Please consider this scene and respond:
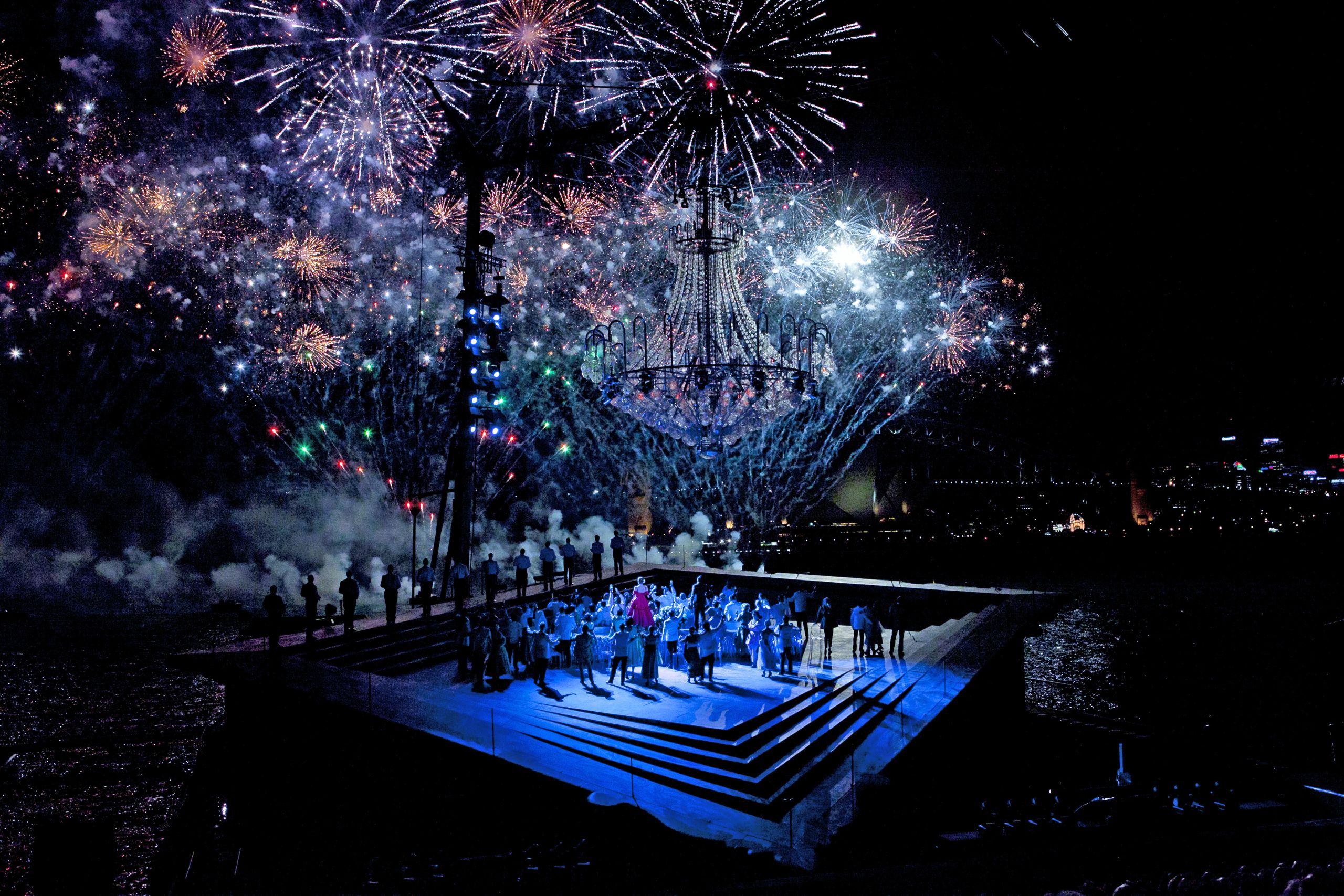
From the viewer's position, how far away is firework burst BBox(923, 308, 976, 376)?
2208 cm

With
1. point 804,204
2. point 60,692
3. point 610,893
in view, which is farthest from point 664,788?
point 804,204

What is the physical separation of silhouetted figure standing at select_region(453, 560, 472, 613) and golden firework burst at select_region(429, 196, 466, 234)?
8.80m

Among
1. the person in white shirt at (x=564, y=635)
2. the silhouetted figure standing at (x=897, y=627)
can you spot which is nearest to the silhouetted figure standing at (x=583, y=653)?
the person in white shirt at (x=564, y=635)

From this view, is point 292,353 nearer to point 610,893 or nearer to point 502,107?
point 502,107

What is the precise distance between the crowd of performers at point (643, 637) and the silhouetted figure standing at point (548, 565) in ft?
5.33

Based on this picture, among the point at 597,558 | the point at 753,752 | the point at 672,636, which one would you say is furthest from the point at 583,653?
the point at 597,558

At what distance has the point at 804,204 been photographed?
18.9m

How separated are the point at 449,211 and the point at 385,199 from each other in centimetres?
167

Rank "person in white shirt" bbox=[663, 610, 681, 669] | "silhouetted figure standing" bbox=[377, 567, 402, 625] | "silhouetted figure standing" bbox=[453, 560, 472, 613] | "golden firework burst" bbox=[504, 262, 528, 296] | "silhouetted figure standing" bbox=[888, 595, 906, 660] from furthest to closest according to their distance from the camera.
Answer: "golden firework burst" bbox=[504, 262, 528, 296] < "silhouetted figure standing" bbox=[453, 560, 472, 613] < "silhouetted figure standing" bbox=[377, 567, 402, 625] < "silhouetted figure standing" bbox=[888, 595, 906, 660] < "person in white shirt" bbox=[663, 610, 681, 669]

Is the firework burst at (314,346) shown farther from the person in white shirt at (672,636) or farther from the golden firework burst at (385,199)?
the person in white shirt at (672,636)

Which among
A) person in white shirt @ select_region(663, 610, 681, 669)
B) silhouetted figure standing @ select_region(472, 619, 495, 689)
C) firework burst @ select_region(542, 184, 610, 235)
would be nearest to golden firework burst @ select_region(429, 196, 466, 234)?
firework burst @ select_region(542, 184, 610, 235)

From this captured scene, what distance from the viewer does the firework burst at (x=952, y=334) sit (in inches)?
869

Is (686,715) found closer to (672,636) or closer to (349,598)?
(672,636)

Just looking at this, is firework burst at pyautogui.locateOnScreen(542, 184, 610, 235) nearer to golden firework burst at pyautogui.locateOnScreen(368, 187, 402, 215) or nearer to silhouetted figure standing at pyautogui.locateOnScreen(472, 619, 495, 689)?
golden firework burst at pyautogui.locateOnScreen(368, 187, 402, 215)
